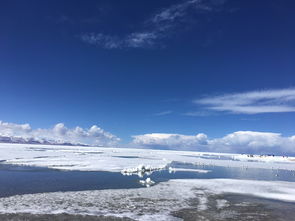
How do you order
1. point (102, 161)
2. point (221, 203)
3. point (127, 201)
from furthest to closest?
1. point (102, 161)
2. point (221, 203)
3. point (127, 201)

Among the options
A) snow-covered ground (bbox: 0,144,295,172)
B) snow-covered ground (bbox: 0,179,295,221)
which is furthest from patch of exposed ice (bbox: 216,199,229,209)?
snow-covered ground (bbox: 0,144,295,172)

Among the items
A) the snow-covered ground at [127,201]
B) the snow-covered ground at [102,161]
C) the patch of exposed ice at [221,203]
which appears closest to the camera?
the snow-covered ground at [127,201]

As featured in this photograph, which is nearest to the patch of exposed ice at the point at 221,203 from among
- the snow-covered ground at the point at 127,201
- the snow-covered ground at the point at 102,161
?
the snow-covered ground at the point at 127,201

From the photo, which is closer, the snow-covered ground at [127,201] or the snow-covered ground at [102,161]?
the snow-covered ground at [127,201]

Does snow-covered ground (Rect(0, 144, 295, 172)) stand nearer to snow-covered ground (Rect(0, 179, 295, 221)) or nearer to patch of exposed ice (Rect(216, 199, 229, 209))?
snow-covered ground (Rect(0, 179, 295, 221))

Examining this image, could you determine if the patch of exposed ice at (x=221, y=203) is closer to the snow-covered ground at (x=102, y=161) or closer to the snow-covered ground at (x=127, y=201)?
the snow-covered ground at (x=127, y=201)

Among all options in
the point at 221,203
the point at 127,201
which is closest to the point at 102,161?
the point at 127,201

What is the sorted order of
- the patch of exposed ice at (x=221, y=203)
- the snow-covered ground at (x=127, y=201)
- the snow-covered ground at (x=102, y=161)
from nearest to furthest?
the snow-covered ground at (x=127, y=201) → the patch of exposed ice at (x=221, y=203) → the snow-covered ground at (x=102, y=161)

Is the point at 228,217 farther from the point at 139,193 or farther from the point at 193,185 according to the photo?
the point at 193,185

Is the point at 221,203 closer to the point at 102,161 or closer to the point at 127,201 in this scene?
the point at 127,201

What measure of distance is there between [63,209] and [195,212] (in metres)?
7.30

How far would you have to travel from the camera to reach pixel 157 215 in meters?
15.5

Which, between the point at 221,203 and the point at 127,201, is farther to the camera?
the point at 221,203

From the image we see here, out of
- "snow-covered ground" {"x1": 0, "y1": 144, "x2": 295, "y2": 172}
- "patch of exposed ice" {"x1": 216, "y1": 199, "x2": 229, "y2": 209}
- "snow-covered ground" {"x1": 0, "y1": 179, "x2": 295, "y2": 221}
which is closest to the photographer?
"snow-covered ground" {"x1": 0, "y1": 179, "x2": 295, "y2": 221}
